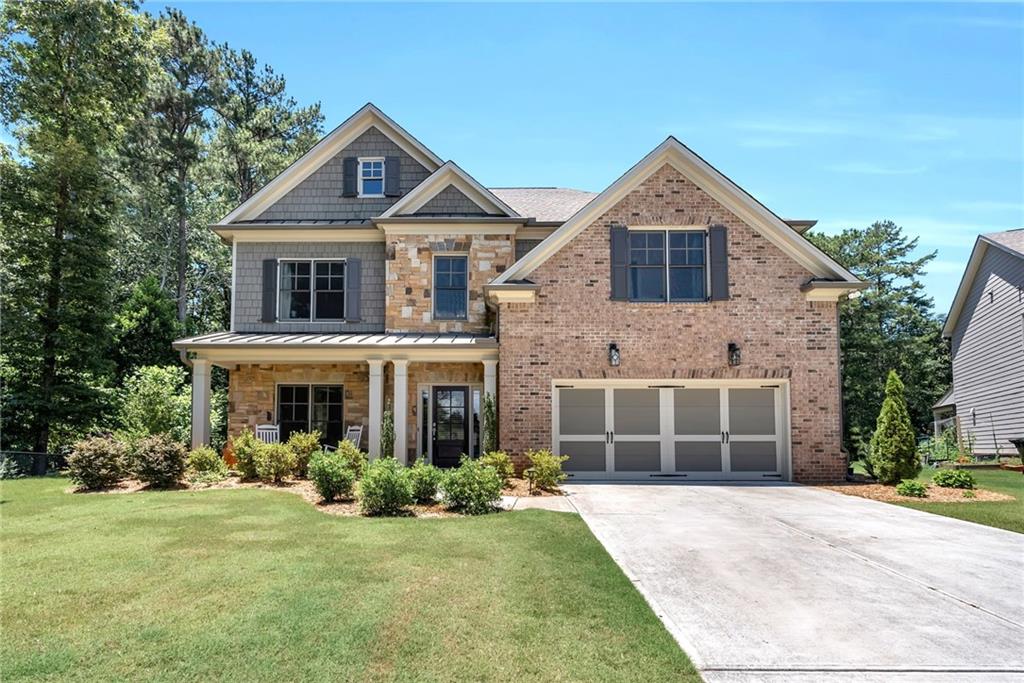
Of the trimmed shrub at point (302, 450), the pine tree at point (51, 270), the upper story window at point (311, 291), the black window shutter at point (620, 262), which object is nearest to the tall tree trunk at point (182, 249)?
the pine tree at point (51, 270)

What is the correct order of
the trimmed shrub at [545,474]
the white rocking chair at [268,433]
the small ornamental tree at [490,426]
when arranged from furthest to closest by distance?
the white rocking chair at [268,433] → the small ornamental tree at [490,426] → the trimmed shrub at [545,474]

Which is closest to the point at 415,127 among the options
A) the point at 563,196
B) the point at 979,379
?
the point at 563,196

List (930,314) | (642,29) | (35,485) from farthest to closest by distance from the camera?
(930,314) < (35,485) < (642,29)

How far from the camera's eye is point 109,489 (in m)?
12.2

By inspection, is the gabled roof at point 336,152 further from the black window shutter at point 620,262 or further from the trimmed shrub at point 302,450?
the trimmed shrub at point 302,450

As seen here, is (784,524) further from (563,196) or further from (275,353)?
(563,196)

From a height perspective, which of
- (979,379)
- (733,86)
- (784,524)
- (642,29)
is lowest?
(784,524)

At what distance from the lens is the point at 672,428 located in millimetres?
14867

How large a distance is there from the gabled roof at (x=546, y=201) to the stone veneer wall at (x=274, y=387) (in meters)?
6.21

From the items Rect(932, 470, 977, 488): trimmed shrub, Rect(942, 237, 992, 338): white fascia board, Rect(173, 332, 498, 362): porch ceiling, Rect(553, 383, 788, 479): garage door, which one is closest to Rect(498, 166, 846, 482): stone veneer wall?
Rect(553, 383, 788, 479): garage door

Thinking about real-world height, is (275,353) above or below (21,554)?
above

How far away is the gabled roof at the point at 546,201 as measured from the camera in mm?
18312

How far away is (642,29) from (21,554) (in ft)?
37.8

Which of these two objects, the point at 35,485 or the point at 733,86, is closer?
the point at 733,86
